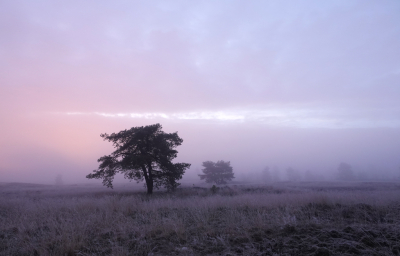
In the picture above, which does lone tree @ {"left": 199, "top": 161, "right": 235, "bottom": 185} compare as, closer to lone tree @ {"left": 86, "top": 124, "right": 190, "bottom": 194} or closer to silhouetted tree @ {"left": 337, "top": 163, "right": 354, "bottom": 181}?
lone tree @ {"left": 86, "top": 124, "right": 190, "bottom": 194}

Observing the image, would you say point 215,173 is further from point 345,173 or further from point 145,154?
point 345,173

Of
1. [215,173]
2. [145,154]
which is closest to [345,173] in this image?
[215,173]

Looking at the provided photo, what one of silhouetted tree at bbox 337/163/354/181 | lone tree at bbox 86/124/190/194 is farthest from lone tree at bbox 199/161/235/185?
silhouetted tree at bbox 337/163/354/181

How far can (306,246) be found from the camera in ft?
14.3

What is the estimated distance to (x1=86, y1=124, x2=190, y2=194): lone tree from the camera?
1950 cm

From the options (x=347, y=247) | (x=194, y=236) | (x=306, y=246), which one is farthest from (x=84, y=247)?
(x=347, y=247)

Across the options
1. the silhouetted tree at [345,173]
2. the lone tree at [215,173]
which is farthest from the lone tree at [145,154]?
the silhouetted tree at [345,173]

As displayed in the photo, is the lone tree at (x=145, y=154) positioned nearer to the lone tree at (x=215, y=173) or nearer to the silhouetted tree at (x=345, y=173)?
the lone tree at (x=215, y=173)

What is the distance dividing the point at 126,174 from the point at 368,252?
19214 mm

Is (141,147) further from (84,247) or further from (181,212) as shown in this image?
(84,247)

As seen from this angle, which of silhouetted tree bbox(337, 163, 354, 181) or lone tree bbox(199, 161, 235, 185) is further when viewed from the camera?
silhouetted tree bbox(337, 163, 354, 181)

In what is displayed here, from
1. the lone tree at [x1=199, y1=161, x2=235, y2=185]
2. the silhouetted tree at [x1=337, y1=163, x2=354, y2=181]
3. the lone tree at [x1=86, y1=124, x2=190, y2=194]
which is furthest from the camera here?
the silhouetted tree at [x1=337, y1=163, x2=354, y2=181]

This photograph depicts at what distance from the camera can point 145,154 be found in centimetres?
1936

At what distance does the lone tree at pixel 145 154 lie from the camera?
64.0ft
